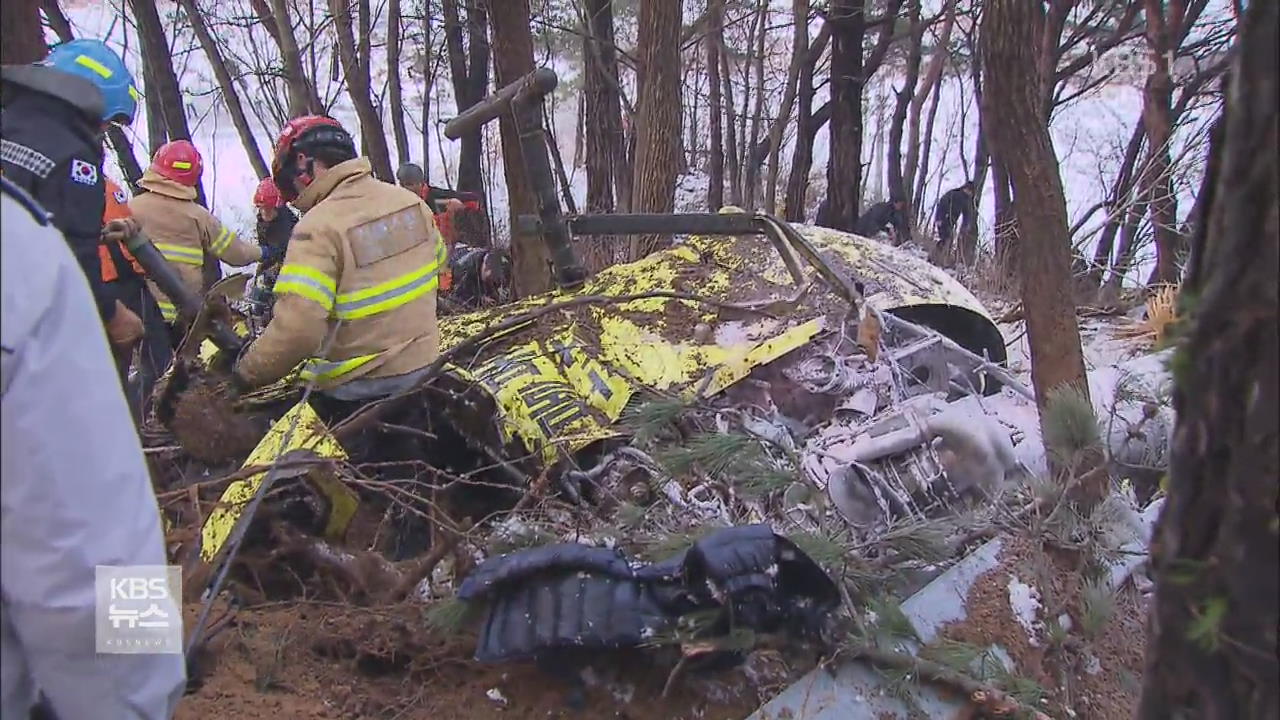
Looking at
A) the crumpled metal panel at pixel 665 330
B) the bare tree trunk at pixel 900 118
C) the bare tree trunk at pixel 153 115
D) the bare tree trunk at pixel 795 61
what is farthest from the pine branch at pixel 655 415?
the bare tree trunk at pixel 900 118

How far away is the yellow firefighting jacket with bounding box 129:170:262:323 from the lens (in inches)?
198

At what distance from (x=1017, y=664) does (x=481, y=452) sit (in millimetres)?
2011

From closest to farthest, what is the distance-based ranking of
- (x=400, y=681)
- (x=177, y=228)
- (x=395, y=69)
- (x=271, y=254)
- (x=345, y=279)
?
(x=400, y=681), (x=345, y=279), (x=177, y=228), (x=271, y=254), (x=395, y=69)

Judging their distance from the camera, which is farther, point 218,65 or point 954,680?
point 218,65

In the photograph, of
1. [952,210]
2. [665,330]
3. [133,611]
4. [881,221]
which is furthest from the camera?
[952,210]

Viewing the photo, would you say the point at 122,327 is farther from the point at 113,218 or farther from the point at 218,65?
the point at 218,65

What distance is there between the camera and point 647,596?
220 centimetres

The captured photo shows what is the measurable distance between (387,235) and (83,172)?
2.94 ft

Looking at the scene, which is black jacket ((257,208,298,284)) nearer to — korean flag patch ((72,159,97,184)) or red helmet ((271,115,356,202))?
red helmet ((271,115,356,202))

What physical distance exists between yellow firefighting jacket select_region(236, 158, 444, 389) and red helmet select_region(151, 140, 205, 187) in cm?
213

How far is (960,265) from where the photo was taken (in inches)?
370

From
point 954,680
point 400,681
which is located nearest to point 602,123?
point 400,681

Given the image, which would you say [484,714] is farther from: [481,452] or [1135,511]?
[1135,511]

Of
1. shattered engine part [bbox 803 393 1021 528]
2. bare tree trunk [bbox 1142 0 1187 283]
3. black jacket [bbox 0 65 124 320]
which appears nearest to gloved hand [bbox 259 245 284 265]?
black jacket [bbox 0 65 124 320]
